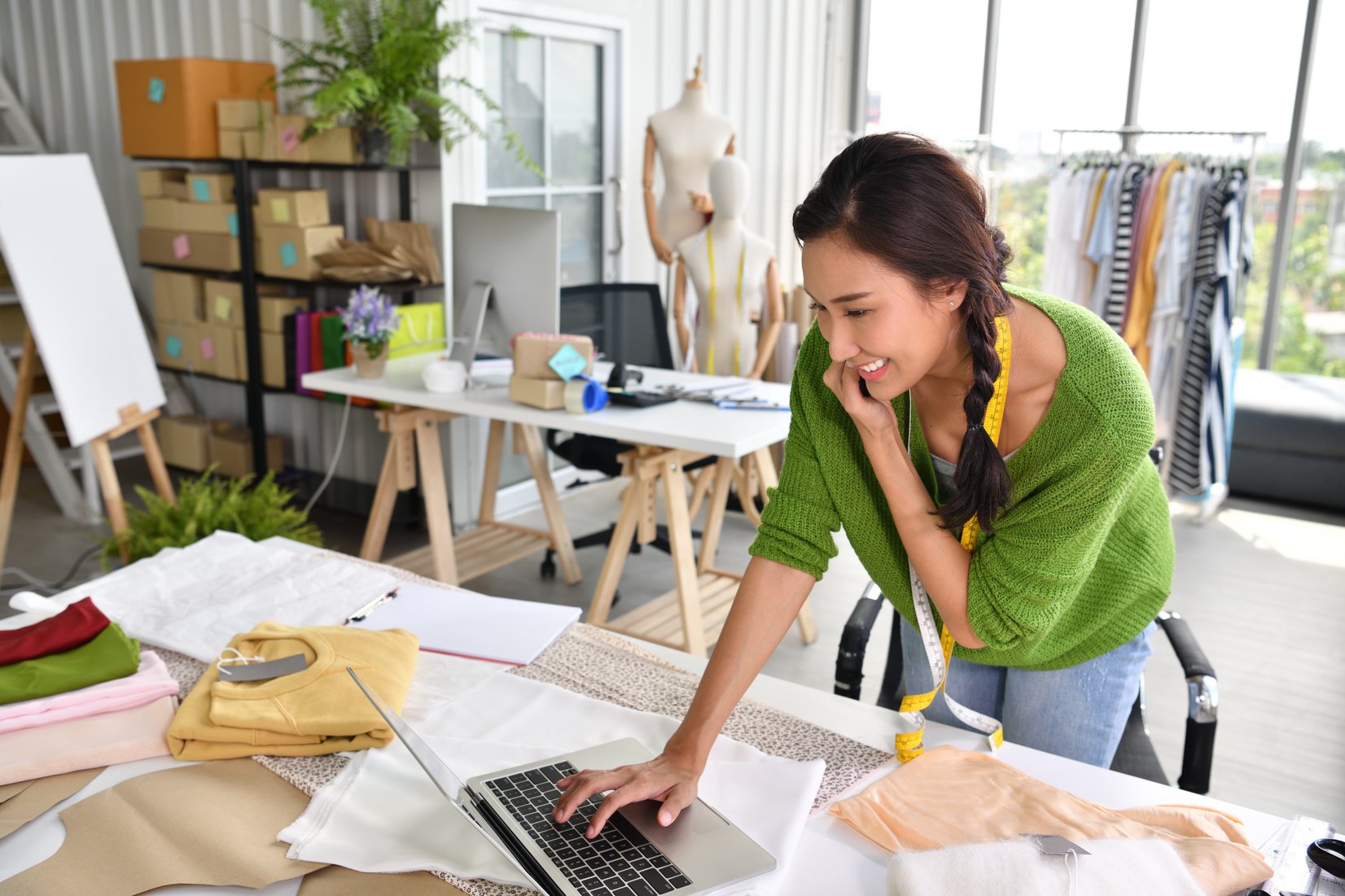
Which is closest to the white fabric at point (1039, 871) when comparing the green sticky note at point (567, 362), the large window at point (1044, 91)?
the green sticky note at point (567, 362)

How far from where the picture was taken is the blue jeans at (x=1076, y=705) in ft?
5.00

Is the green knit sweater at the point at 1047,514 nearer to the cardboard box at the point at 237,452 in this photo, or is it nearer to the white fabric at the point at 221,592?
the white fabric at the point at 221,592

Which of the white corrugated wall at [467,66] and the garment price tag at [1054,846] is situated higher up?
the white corrugated wall at [467,66]

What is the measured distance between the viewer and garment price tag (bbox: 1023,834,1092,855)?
992mm

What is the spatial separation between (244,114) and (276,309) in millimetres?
763

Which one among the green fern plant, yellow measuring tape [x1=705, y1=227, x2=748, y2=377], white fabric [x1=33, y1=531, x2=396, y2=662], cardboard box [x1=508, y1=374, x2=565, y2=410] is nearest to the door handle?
yellow measuring tape [x1=705, y1=227, x2=748, y2=377]

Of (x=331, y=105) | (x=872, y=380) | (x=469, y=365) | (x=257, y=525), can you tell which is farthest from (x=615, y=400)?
(x=872, y=380)

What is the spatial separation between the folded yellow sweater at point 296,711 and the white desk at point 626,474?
59.4 inches

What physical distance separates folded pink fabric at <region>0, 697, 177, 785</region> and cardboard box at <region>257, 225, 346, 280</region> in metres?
3.07

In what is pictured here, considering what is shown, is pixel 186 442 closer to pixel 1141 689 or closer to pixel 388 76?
pixel 388 76

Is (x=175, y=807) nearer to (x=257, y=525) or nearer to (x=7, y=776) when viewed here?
(x=7, y=776)

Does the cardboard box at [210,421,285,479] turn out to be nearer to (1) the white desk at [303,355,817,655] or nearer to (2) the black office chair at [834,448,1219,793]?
(1) the white desk at [303,355,817,655]

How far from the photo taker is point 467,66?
4184 millimetres

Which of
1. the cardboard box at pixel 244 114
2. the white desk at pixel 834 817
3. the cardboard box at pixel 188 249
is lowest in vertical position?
the white desk at pixel 834 817
